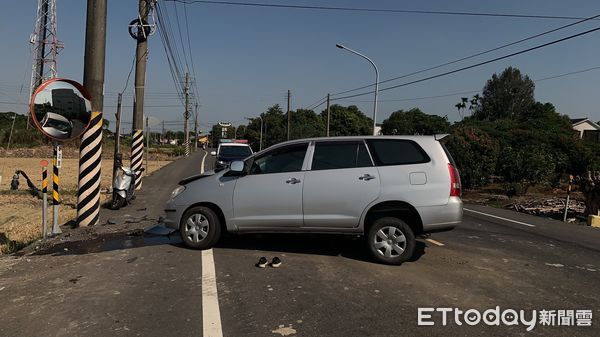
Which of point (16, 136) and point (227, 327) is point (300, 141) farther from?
point (16, 136)

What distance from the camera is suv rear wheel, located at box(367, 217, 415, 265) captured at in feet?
21.2

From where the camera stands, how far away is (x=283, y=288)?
5.42 m

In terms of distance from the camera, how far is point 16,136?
56.3m

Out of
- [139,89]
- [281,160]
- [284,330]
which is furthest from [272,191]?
[139,89]

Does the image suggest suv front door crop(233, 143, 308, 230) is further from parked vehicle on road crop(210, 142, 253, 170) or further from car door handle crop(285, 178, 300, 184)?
parked vehicle on road crop(210, 142, 253, 170)

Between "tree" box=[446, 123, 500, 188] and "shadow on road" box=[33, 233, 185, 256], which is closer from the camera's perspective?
"shadow on road" box=[33, 233, 185, 256]

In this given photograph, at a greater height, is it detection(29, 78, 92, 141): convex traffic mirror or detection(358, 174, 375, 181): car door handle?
detection(29, 78, 92, 141): convex traffic mirror

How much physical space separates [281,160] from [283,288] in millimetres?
2155

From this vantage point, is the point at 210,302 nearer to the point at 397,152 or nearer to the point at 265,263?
the point at 265,263

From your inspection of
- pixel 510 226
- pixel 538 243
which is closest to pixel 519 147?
pixel 510 226

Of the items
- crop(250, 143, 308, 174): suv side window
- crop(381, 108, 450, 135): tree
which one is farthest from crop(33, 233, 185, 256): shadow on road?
crop(381, 108, 450, 135): tree

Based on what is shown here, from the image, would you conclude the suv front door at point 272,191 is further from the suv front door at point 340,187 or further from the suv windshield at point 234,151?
the suv windshield at point 234,151

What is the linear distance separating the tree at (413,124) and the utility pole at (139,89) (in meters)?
79.2

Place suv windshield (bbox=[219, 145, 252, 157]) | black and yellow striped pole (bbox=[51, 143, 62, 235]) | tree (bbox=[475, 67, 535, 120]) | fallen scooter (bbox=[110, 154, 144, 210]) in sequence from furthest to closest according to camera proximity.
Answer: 1. tree (bbox=[475, 67, 535, 120])
2. suv windshield (bbox=[219, 145, 252, 157])
3. fallen scooter (bbox=[110, 154, 144, 210])
4. black and yellow striped pole (bbox=[51, 143, 62, 235])
